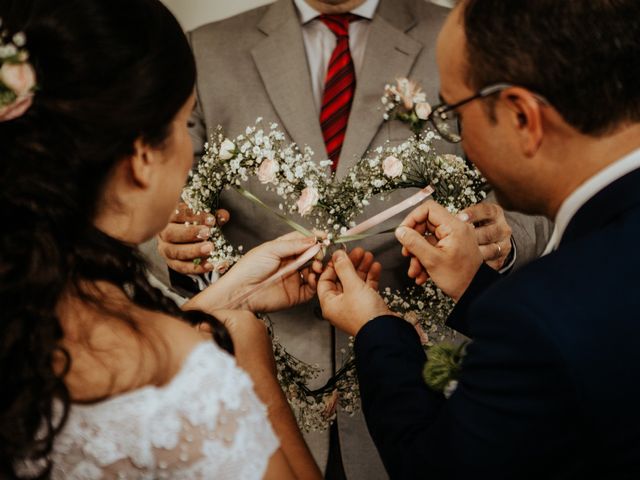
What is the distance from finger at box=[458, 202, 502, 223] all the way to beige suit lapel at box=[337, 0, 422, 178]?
40 centimetres

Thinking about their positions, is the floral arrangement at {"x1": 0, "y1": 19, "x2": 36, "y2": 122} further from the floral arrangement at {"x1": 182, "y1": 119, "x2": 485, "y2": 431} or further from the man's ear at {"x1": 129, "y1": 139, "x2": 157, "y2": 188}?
the floral arrangement at {"x1": 182, "y1": 119, "x2": 485, "y2": 431}

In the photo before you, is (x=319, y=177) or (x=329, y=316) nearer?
(x=329, y=316)

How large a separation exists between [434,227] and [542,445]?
841mm

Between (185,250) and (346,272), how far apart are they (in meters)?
0.58

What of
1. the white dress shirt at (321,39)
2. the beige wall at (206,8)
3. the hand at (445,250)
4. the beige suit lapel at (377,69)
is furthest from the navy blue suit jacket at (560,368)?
the beige wall at (206,8)

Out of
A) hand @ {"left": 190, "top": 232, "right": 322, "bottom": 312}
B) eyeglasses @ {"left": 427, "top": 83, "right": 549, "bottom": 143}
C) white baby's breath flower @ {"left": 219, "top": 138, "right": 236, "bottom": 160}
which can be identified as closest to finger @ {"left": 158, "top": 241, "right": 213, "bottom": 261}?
hand @ {"left": 190, "top": 232, "right": 322, "bottom": 312}

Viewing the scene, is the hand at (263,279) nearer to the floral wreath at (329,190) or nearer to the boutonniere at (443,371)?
the floral wreath at (329,190)

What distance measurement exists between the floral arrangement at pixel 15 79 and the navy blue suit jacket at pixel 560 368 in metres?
0.88

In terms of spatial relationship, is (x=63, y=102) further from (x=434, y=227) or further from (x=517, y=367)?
(x=434, y=227)

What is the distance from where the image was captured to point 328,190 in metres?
1.98

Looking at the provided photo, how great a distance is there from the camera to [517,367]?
1.18 m

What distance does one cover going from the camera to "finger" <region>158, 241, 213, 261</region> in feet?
6.95

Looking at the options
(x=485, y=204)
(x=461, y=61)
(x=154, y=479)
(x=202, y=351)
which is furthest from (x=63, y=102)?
(x=485, y=204)

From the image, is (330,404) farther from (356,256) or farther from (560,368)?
(560,368)
